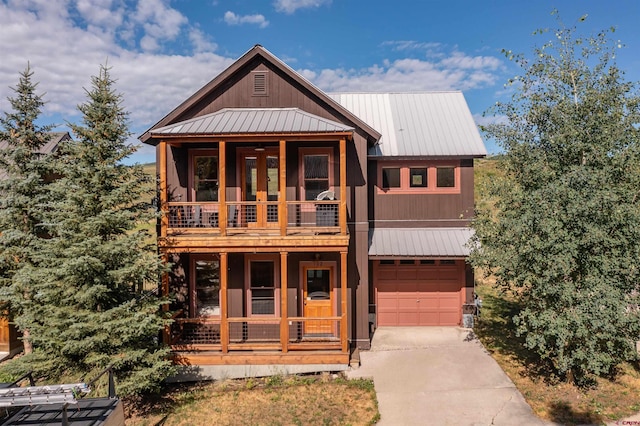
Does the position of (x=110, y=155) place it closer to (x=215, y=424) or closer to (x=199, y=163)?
(x=199, y=163)

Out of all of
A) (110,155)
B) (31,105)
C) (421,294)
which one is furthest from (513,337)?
(31,105)

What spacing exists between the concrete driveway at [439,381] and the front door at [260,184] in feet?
17.3

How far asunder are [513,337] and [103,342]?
12127 mm

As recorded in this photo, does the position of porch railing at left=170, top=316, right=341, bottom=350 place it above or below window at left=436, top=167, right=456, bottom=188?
below

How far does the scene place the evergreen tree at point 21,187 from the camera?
10930 millimetres

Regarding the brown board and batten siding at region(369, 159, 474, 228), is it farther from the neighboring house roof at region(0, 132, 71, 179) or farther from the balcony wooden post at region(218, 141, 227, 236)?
the neighboring house roof at region(0, 132, 71, 179)

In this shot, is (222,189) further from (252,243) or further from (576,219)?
(576,219)

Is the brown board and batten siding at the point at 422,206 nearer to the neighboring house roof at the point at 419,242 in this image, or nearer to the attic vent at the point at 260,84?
the neighboring house roof at the point at 419,242

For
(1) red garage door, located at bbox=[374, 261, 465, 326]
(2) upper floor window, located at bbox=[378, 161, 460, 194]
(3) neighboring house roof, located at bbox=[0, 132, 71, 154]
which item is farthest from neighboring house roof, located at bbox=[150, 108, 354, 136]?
(3) neighboring house roof, located at bbox=[0, 132, 71, 154]

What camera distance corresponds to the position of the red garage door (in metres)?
13.6

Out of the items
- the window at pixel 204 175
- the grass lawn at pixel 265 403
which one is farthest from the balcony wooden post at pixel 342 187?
the window at pixel 204 175

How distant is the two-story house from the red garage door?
0.13 feet

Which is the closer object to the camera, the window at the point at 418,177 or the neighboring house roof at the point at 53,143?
the window at the point at 418,177

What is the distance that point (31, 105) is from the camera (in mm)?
11367
